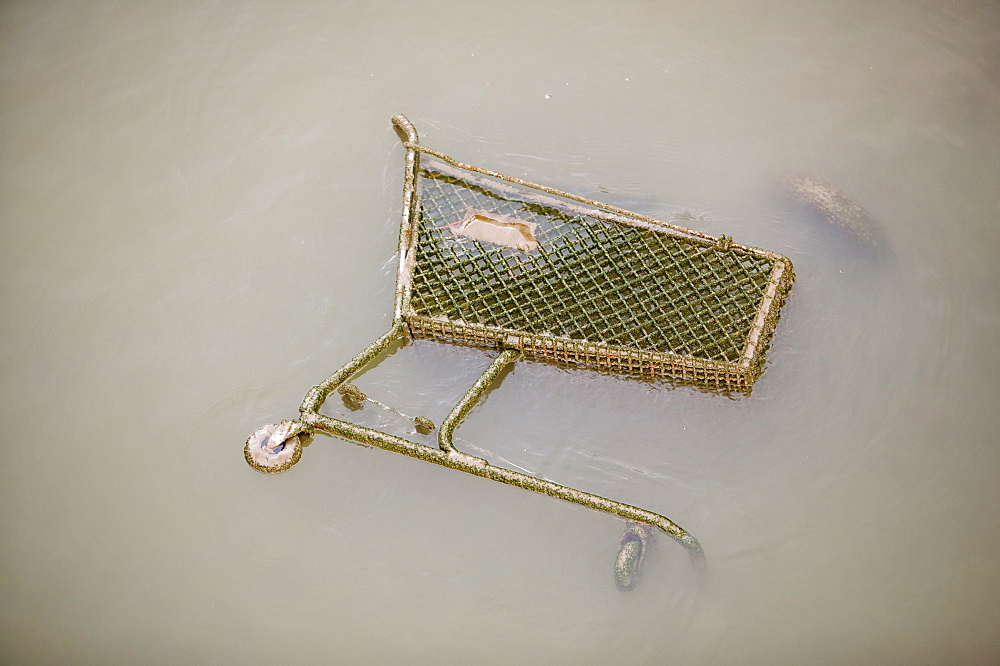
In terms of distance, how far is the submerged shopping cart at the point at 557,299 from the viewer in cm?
273

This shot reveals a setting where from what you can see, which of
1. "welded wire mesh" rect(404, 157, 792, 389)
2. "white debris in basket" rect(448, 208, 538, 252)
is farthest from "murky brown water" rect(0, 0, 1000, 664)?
"white debris in basket" rect(448, 208, 538, 252)

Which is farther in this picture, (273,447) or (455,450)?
(273,447)

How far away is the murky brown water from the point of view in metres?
2.62

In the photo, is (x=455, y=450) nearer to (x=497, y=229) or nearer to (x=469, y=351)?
(x=469, y=351)

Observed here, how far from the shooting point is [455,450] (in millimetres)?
2613

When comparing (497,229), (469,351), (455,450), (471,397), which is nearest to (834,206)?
(497,229)

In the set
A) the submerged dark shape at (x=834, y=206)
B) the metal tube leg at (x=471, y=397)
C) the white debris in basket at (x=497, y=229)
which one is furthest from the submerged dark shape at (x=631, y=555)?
the submerged dark shape at (x=834, y=206)

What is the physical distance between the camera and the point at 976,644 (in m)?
2.51

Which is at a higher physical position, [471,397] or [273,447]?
[471,397]

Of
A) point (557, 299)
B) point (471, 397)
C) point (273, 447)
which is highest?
point (557, 299)

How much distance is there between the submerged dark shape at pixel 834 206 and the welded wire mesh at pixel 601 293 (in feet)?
1.69

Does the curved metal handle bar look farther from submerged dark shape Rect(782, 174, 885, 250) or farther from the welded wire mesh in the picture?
submerged dark shape Rect(782, 174, 885, 250)

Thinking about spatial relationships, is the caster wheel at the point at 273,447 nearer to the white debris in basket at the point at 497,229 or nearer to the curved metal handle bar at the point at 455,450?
the curved metal handle bar at the point at 455,450

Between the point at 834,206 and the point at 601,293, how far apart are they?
1249 mm
